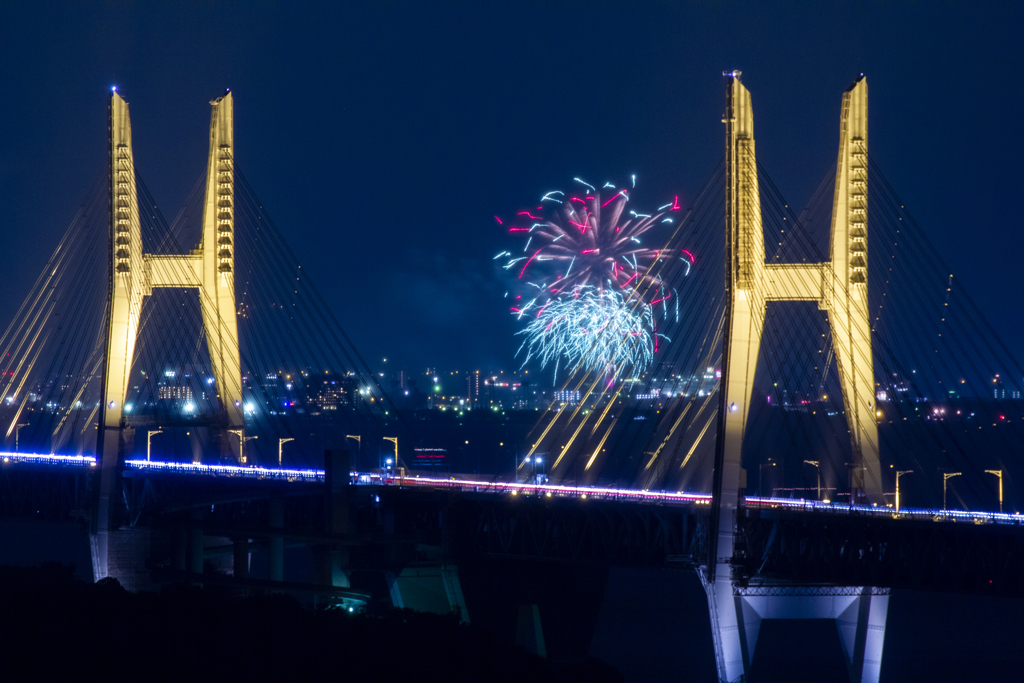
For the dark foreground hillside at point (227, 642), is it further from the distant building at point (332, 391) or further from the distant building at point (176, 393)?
the distant building at point (176, 393)

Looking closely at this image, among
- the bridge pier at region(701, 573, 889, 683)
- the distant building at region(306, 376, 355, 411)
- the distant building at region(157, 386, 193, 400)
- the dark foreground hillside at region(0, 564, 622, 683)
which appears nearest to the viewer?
the dark foreground hillside at region(0, 564, 622, 683)

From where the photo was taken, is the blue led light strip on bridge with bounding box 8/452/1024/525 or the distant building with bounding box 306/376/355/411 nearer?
the blue led light strip on bridge with bounding box 8/452/1024/525

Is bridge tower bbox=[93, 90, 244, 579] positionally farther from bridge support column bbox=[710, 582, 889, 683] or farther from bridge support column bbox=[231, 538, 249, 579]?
bridge support column bbox=[710, 582, 889, 683]

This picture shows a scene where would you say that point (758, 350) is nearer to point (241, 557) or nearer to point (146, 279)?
point (241, 557)

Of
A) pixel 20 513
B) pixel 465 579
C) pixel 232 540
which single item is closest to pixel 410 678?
pixel 465 579

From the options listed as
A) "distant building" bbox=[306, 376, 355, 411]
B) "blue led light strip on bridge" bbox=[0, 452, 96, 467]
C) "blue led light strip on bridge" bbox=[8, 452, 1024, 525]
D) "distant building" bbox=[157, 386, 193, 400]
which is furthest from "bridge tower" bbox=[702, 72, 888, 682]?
"distant building" bbox=[157, 386, 193, 400]

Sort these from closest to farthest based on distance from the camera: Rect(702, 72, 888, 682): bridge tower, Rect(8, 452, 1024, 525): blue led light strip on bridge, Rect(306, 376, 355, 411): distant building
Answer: Rect(702, 72, 888, 682): bridge tower < Rect(8, 452, 1024, 525): blue led light strip on bridge < Rect(306, 376, 355, 411): distant building

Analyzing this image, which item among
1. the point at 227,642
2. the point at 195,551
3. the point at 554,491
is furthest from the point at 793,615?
the point at 195,551

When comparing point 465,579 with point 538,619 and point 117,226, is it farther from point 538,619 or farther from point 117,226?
point 117,226
